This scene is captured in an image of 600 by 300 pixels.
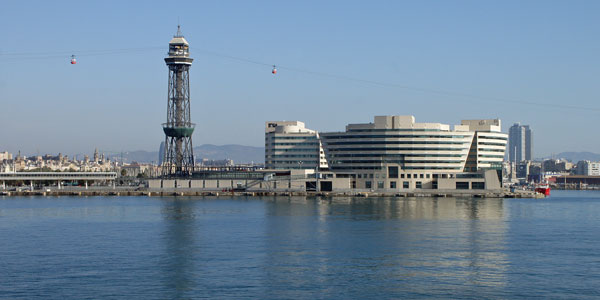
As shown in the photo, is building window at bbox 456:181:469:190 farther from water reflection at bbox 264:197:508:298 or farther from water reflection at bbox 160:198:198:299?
water reflection at bbox 160:198:198:299

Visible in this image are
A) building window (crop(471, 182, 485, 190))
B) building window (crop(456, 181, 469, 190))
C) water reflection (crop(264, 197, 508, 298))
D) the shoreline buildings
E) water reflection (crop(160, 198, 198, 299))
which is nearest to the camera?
water reflection (crop(160, 198, 198, 299))

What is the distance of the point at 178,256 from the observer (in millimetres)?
52875

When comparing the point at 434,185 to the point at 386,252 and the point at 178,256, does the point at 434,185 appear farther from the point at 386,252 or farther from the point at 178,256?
the point at 178,256

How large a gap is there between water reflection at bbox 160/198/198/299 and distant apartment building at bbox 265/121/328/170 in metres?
87.5

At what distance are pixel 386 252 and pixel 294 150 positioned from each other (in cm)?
12026

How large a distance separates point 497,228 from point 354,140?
92335mm

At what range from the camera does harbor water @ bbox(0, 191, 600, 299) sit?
135 ft

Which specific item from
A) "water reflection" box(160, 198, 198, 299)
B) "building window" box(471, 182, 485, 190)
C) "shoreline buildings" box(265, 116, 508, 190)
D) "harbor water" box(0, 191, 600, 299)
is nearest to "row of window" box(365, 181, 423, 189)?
"shoreline buildings" box(265, 116, 508, 190)

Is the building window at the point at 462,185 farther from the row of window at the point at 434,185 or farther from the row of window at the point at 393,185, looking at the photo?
the row of window at the point at 393,185

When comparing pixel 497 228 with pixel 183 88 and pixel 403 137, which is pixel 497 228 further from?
pixel 183 88

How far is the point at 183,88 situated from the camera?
181500 mm

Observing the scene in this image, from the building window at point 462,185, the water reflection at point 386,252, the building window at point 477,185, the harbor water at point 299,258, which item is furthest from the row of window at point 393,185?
the harbor water at point 299,258

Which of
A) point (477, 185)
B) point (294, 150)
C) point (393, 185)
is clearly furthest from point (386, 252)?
point (294, 150)

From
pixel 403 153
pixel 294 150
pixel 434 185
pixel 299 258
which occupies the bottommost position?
pixel 299 258
